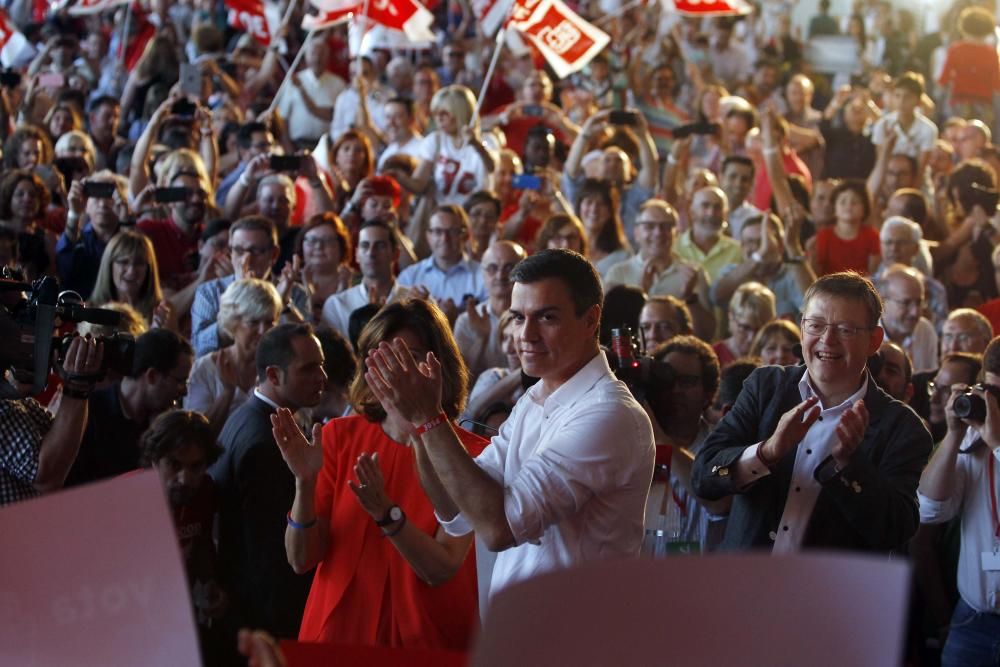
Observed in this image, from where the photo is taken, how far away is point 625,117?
1115cm

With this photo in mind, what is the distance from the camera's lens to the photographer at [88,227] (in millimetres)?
8523

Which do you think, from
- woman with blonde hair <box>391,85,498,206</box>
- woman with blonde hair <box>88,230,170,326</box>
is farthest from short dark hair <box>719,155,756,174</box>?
woman with blonde hair <box>88,230,170,326</box>

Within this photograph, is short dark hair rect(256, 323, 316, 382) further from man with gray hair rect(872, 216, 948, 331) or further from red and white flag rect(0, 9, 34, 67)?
red and white flag rect(0, 9, 34, 67)

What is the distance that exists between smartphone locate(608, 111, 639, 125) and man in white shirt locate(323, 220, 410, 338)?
3.22 m

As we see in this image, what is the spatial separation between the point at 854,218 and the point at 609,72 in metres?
4.73

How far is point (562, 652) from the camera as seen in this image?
1.73 meters

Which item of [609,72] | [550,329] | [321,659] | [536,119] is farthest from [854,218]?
[321,659]

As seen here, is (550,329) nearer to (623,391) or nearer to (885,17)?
(623,391)

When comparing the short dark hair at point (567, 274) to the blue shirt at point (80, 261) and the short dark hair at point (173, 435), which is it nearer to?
the short dark hair at point (173, 435)

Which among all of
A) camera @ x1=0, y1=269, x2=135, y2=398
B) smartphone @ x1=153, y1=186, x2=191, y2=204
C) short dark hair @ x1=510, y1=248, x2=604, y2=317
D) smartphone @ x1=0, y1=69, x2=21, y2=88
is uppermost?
smartphone @ x1=0, y1=69, x2=21, y2=88

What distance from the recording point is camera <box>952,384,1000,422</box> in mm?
4863

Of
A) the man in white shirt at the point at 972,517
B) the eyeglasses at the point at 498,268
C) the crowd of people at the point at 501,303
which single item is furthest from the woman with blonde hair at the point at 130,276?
the man in white shirt at the point at 972,517

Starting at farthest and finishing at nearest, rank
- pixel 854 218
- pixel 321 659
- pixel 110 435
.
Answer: pixel 854 218 → pixel 110 435 → pixel 321 659

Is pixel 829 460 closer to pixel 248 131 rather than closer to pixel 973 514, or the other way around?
pixel 973 514
